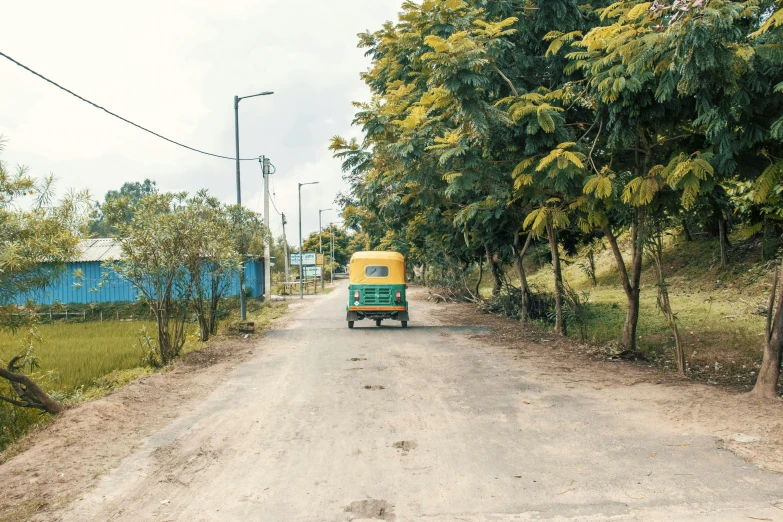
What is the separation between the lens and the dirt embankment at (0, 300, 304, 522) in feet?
16.6

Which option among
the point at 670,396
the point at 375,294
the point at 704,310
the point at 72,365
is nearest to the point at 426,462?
the point at 670,396

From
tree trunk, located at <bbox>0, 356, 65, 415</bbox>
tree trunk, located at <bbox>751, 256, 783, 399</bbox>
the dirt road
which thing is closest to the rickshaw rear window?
the dirt road

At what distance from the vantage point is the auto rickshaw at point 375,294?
56.9 feet

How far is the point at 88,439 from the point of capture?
6.64m

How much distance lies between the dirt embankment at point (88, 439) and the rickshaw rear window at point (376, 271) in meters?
7.28

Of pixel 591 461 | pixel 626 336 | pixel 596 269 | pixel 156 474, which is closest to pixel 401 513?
pixel 591 461

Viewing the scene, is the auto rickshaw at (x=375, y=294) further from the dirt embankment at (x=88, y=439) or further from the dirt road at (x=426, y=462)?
the dirt road at (x=426, y=462)

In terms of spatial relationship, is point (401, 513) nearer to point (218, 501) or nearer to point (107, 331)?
point (218, 501)

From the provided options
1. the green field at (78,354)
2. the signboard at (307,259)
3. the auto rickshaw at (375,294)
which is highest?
the signboard at (307,259)

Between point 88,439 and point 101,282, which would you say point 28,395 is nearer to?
point 88,439

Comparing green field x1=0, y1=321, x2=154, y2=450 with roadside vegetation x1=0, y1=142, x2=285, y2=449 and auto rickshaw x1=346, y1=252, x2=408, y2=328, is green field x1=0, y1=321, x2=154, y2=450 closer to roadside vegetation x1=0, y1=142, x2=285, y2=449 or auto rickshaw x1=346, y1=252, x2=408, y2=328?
roadside vegetation x1=0, y1=142, x2=285, y2=449

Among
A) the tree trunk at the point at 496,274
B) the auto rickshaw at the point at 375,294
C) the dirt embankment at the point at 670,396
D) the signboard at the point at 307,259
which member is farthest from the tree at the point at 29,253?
the signboard at the point at 307,259

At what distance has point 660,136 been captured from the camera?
30.5ft

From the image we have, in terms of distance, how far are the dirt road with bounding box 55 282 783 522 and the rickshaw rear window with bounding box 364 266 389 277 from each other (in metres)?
8.57
